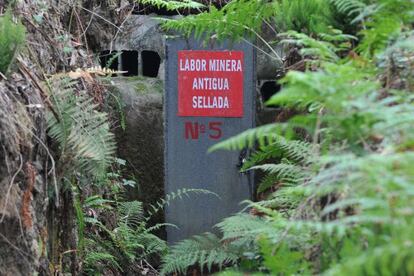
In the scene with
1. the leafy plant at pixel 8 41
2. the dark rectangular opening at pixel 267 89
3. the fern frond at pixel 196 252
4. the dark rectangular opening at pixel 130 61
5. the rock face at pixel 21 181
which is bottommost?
the fern frond at pixel 196 252

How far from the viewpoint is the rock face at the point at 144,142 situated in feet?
22.3

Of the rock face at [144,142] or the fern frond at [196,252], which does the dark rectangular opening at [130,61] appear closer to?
the rock face at [144,142]

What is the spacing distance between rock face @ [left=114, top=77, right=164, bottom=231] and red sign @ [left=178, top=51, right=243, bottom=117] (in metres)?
0.78

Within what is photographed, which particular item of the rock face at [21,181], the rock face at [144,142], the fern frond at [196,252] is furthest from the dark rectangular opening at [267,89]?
the rock face at [21,181]

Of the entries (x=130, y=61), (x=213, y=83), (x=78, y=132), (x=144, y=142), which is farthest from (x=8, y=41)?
(x=130, y=61)

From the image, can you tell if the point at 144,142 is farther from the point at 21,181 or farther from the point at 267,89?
the point at 21,181

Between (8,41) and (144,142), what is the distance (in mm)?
3935

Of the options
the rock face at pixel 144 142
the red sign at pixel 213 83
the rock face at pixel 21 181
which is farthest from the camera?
the rock face at pixel 144 142

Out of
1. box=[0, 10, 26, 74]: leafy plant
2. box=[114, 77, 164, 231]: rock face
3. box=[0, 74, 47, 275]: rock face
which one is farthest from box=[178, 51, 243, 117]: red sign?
box=[0, 10, 26, 74]: leafy plant

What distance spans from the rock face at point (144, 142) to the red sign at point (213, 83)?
0.78 m

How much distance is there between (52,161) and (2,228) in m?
0.52

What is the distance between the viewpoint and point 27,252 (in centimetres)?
277

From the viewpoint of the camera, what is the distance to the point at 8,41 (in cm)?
294

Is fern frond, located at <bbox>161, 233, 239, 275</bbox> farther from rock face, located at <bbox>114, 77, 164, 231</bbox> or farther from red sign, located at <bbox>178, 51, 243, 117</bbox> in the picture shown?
rock face, located at <bbox>114, 77, 164, 231</bbox>
